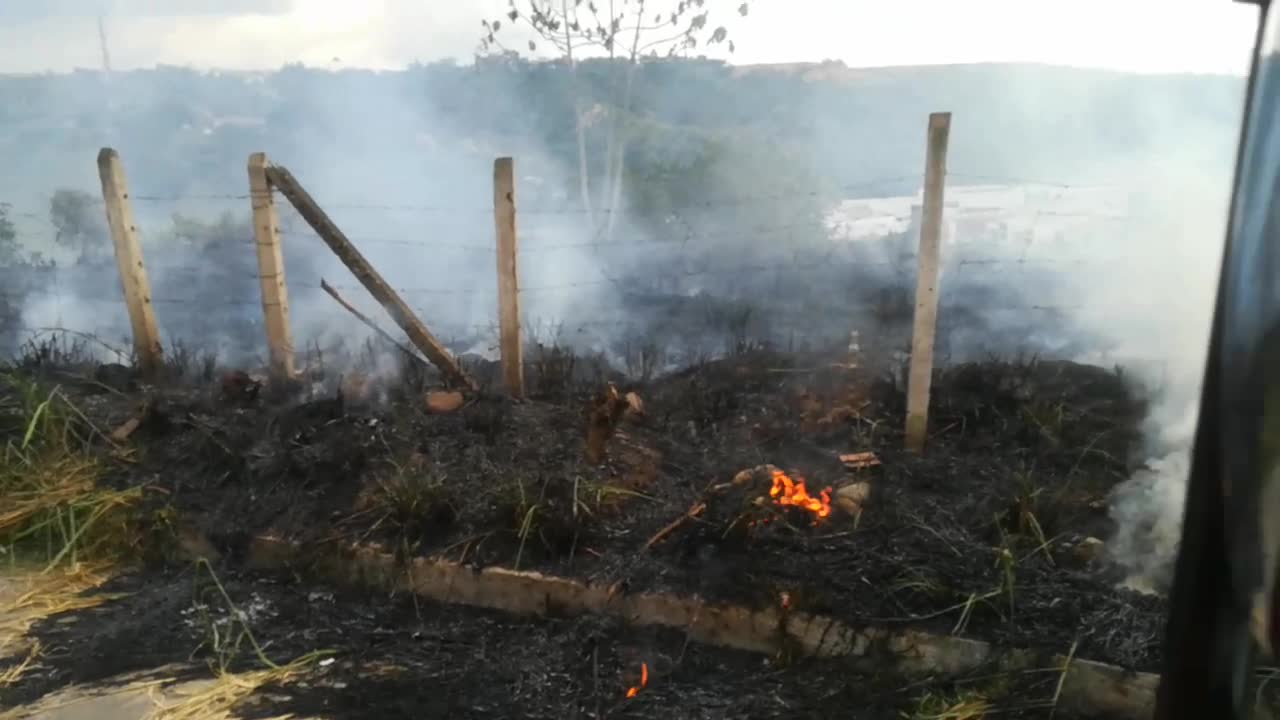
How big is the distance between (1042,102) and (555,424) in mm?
8983

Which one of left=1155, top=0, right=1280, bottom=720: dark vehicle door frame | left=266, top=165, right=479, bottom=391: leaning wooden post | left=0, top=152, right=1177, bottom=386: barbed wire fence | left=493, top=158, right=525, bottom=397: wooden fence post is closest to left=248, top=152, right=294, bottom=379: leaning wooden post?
left=266, top=165, right=479, bottom=391: leaning wooden post

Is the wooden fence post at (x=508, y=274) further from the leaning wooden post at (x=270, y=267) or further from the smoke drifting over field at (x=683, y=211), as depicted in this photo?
the smoke drifting over field at (x=683, y=211)

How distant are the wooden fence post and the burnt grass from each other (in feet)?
0.80

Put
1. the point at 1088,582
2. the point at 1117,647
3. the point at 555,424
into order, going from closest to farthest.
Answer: the point at 1117,647 → the point at 1088,582 → the point at 555,424

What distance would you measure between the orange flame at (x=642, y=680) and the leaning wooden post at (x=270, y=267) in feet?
12.6

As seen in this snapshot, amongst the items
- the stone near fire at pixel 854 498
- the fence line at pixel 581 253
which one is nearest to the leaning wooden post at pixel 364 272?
A: the fence line at pixel 581 253

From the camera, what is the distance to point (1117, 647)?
11.8 ft

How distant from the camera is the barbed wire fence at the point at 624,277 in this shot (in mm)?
8375

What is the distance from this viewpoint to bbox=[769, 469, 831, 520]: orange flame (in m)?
4.49

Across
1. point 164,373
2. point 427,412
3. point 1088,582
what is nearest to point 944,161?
point 1088,582

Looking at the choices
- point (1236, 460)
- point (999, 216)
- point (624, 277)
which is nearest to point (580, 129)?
point (624, 277)

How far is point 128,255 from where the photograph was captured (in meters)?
6.61

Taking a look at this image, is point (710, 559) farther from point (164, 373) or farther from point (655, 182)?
point (655, 182)

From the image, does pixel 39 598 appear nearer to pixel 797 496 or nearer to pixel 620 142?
pixel 797 496
